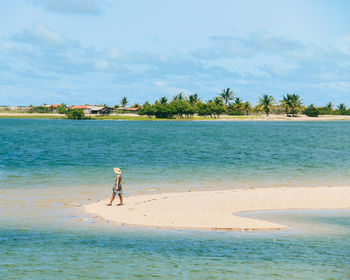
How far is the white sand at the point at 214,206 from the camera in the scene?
2625 centimetres

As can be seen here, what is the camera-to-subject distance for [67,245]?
2223 cm

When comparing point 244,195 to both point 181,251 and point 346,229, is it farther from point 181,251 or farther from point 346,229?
point 181,251

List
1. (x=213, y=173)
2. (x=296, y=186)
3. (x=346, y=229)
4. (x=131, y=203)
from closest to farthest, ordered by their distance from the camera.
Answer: (x=346, y=229) < (x=131, y=203) < (x=296, y=186) < (x=213, y=173)

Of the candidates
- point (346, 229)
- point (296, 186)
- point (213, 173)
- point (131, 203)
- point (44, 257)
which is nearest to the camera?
point (44, 257)

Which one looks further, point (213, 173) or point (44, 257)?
point (213, 173)

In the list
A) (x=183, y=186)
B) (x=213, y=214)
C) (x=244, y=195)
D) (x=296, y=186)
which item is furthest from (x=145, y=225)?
(x=296, y=186)

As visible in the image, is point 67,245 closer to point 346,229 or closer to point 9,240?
point 9,240

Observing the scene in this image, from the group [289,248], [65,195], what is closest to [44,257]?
[289,248]

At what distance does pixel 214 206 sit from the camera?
31.5 m

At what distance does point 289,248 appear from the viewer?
21.8 metres

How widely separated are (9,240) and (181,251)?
7491 mm

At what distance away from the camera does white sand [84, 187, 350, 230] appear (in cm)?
2625

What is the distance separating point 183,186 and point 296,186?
898 centimetres

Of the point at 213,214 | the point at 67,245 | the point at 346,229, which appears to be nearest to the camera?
the point at 67,245
